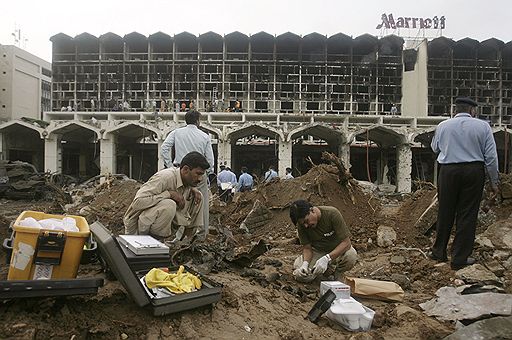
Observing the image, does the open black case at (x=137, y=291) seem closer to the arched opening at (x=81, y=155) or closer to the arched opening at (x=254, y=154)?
the arched opening at (x=254, y=154)

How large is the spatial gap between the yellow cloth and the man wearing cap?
113 inches

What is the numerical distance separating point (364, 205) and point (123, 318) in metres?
6.60

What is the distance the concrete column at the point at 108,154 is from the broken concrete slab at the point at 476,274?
20.2 metres

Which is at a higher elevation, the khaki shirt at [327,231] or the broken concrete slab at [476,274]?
the khaki shirt at [327,231]

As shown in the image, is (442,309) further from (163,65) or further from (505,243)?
(163,65)

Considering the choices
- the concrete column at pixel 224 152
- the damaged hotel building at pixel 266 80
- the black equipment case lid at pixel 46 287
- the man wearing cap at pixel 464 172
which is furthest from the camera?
the damaged hotel building at pixel 266 80

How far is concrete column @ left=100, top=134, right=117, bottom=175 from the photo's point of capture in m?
21.5

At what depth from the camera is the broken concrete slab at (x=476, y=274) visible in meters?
3.91

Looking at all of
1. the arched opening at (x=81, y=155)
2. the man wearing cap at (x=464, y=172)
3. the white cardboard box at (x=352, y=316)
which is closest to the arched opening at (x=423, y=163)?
the arched opening at (x=81, y=155)

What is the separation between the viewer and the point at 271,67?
26.3m

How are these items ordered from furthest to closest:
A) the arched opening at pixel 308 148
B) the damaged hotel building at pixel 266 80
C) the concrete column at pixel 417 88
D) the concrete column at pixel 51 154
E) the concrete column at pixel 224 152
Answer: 1. the concrete column at pixel 417 88
2. the damaged hotel building at pixel 266 80
3. the arched opening at pixel 308 148
4. the concrete column at pixel 51 154
5. the concrete column at pixel 224 152

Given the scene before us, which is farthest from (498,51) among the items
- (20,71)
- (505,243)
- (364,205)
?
(20,71)

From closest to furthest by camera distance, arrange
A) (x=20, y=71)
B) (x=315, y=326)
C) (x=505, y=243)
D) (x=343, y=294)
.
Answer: (x=315, y=326)
(x=343, y=294)
(x=505, y=243)
(x=20, y=71)

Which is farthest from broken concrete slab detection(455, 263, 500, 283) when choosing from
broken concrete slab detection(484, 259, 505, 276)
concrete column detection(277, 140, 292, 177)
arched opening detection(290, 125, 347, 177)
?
arched opening detection(290, 125, 347, 177)
